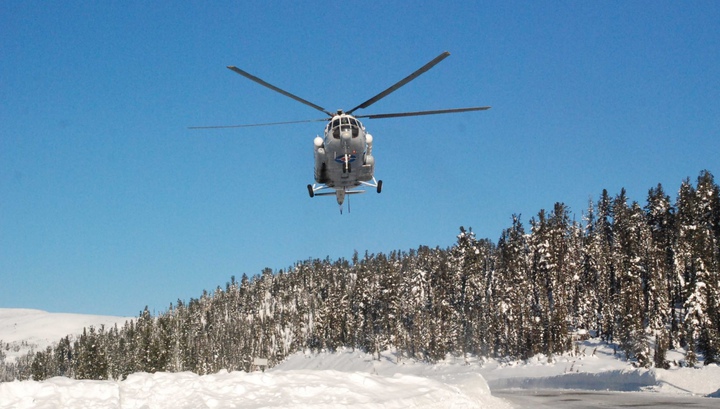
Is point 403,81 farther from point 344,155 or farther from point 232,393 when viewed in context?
point 232,393

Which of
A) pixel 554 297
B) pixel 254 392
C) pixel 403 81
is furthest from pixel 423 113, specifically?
pixel 554 297

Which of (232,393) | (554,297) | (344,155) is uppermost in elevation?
(344,155)

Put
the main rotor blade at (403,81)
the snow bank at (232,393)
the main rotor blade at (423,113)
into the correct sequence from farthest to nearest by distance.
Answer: the main rotor blade at (423,113) → the main rotor blade at (403,81) → the snow bank at (232,393)

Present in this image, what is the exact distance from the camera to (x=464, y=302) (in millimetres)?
96938

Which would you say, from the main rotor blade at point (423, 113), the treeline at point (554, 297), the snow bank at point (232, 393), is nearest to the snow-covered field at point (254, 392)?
the snow bank at point (232, 393)

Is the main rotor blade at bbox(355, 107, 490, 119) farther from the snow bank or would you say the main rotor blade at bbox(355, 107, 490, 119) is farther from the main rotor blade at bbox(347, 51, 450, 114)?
the snow bank

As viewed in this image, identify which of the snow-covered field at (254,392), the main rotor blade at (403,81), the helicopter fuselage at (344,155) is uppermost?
the main rotor blade at (403,81)

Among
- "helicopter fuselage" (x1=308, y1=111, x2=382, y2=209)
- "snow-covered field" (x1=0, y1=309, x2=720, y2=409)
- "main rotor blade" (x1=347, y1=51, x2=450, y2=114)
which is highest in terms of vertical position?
"main rotor blade" (x1=347, y1=51, x2=450, y2=114)

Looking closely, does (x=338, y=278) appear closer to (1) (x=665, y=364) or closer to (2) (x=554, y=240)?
(2) (x=554, y=240)

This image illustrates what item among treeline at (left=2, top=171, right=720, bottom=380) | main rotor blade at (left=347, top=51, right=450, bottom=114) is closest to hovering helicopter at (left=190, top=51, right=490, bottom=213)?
main rotor blade at (left=347, top=51, right=450, bottom=114)

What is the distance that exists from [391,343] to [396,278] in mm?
12726

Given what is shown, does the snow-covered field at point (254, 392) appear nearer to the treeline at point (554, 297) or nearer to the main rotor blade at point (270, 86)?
→ the main rotor blade at point (270, 86)

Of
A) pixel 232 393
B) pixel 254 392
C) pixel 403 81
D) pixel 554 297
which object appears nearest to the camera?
pixel 232 393

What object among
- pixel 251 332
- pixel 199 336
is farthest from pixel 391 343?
pixel 199 336
